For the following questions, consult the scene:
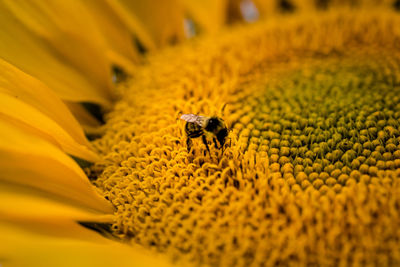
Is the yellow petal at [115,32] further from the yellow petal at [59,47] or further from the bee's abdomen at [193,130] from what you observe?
the bee's abdomen at [193,130]

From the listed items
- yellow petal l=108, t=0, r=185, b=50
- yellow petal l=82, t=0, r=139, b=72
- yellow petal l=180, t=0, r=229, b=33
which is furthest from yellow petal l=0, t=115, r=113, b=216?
yellow petal l=180, t=0, r=229, b=33

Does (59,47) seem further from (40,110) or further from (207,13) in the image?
(207,13)

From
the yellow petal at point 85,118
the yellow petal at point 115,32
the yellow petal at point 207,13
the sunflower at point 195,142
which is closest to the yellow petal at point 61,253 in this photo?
the sunflower at point 195,142

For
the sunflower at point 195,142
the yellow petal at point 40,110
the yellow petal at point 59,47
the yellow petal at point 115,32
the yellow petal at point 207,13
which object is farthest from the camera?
the yellow petal at point 207,13

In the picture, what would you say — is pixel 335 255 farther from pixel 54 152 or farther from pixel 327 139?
pixel 54 152

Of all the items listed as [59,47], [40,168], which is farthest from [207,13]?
[40,168]

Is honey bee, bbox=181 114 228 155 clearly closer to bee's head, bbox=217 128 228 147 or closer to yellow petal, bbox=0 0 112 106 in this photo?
bee's head, bbox=217 128 228 147

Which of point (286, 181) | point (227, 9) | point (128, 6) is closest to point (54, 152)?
point (286, 181)
